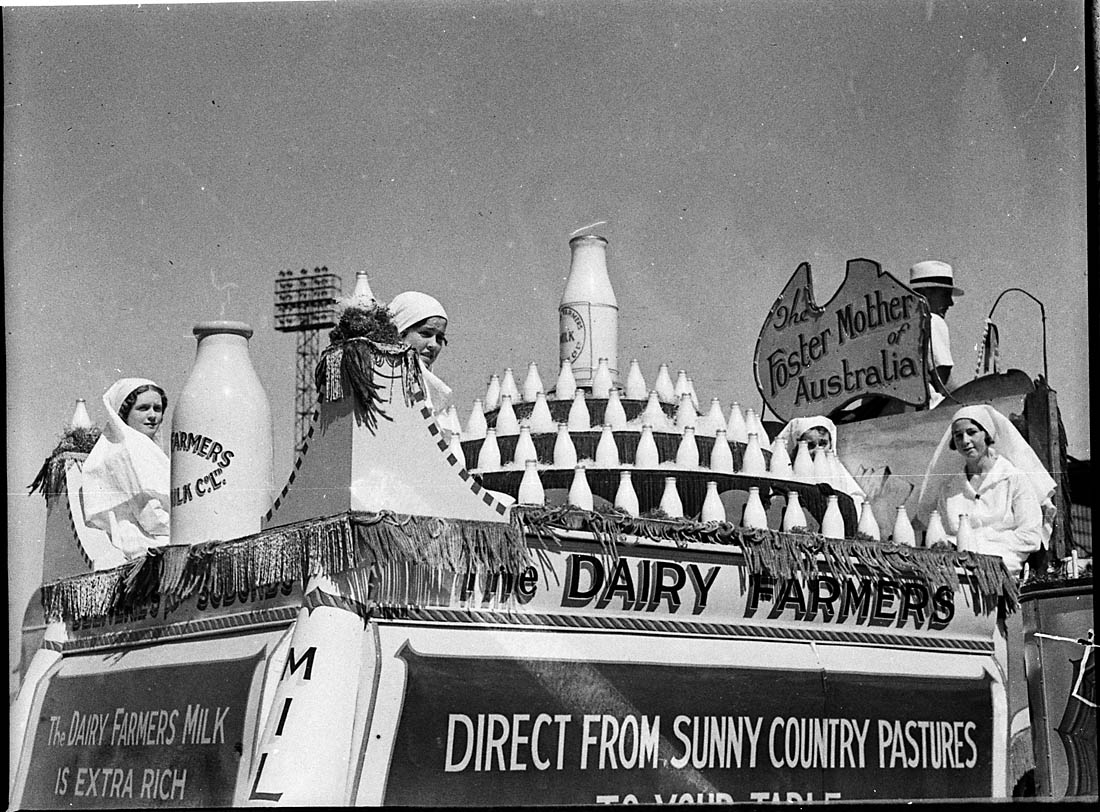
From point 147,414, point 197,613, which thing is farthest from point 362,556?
point 147,414

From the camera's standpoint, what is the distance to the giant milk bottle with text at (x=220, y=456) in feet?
27.6

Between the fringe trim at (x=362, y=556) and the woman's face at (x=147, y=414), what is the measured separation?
119 centimetres

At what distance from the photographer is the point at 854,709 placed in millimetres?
8797

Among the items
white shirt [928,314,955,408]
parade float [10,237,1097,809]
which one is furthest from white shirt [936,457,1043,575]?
white shirt [928,314,955,408]

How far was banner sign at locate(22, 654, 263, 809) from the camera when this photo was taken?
800 cm

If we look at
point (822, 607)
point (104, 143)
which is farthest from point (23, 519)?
point (822, 607)

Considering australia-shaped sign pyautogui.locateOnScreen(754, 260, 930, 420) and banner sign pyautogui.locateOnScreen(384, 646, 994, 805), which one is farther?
australia-shaped sign pyautogui.locateOnScreen(754, 260, 930, 420)

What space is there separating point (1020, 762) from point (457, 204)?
4914 millimetres

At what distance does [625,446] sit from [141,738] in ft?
11.0

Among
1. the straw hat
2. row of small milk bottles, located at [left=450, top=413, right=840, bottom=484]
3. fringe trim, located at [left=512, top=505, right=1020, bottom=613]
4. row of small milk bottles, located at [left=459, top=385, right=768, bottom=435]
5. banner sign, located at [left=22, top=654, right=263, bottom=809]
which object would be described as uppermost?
the straw hat

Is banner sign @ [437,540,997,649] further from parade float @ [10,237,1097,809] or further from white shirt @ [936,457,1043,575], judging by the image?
white shirt @ [936,457,1043,575]

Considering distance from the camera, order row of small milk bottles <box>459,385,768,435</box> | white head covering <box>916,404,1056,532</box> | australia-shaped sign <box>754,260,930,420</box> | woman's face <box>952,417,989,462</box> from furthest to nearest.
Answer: australia-shaped sign <box>754,260,930,420</box>, woman's face <box>952,417,989,462</box>, white head covering <box>916,404,1056,532</box>, row of small milk bottles <box>459,385,768,435</box>

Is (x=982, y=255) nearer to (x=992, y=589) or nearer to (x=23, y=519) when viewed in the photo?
(x=992, y=589)

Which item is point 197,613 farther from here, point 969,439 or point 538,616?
point 969,439
